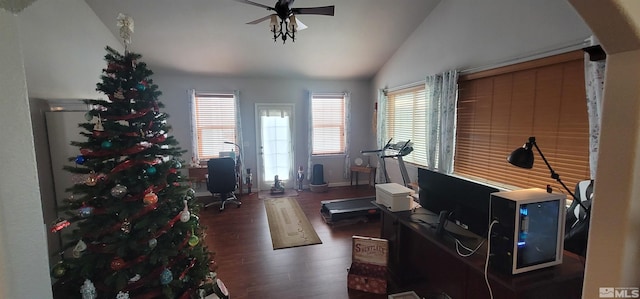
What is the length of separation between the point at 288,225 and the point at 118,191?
2563 millimetres

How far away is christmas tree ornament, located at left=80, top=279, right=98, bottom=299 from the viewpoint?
1586mm

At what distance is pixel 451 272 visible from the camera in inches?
78.1

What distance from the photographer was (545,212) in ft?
4.83

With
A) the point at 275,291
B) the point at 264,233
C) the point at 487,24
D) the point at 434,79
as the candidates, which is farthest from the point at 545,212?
the point at 264,233

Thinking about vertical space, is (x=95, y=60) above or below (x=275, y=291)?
above

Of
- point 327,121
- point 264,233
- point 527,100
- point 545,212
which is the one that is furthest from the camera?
point 327,121

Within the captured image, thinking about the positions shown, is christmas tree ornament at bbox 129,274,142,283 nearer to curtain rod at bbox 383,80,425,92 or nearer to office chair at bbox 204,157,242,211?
office chair at bbox 204,157,242,211

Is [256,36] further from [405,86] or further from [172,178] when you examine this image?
[172,178]

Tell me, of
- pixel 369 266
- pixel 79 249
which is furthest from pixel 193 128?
pixel 369 266

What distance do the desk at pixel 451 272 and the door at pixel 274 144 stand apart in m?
3.52

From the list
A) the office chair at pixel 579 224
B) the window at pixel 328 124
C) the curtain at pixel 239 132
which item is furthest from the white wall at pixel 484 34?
the curtain at pixel 239 132

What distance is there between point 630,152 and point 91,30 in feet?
15.5

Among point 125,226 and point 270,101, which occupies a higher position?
point 270,101

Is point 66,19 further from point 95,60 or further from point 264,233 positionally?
point 264,233
